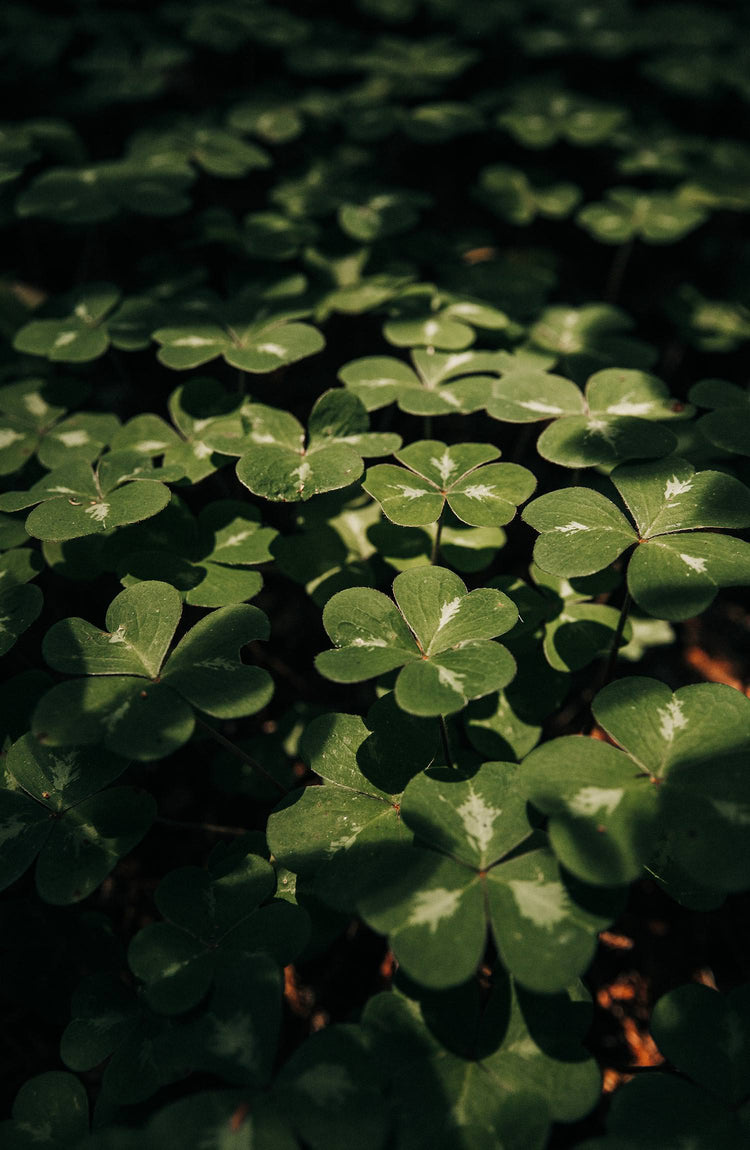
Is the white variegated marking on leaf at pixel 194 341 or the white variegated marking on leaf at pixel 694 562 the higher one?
the white variegated marking on leaf at pixel 194 341

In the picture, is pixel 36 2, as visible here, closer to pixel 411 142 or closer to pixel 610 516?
pixel 411 142

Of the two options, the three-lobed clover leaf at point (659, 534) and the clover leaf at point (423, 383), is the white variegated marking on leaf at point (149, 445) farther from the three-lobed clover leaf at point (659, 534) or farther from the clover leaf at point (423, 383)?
the three-lobed clover leaf at point (659, 534)

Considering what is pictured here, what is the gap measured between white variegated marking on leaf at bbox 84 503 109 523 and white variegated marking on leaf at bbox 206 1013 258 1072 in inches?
42.1

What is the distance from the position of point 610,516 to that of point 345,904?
986 millimetres

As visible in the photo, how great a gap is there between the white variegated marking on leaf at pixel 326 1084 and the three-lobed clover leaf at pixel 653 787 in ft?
1.62

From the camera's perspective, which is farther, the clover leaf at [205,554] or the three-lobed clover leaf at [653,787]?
the clover leaf at [205,554]

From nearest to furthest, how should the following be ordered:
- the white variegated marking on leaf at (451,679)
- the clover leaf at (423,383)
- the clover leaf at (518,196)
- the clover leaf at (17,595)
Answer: the white variegated marking on leaf at (451,679) → the clover leaf at (17,595) → the clover leaf at (423,383) → the clover leaf at (518,196)

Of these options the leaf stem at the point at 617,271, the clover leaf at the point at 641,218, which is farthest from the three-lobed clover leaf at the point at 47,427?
the leaf stem at the point at 617,271

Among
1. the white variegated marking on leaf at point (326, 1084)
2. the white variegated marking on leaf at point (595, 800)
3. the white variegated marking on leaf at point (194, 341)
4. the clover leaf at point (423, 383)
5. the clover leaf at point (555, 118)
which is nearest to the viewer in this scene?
the white variegated marking on leaf at point (326, 1084)

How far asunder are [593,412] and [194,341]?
4.08 feet

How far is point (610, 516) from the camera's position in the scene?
154 centimetres

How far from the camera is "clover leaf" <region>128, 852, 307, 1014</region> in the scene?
122cm

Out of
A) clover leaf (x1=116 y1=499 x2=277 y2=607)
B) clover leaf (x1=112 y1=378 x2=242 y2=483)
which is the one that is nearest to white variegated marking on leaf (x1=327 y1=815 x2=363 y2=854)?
clover leaf (x1=116 y1=499 x2=277 y2=607)

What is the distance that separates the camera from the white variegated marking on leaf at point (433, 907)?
3.74ft
